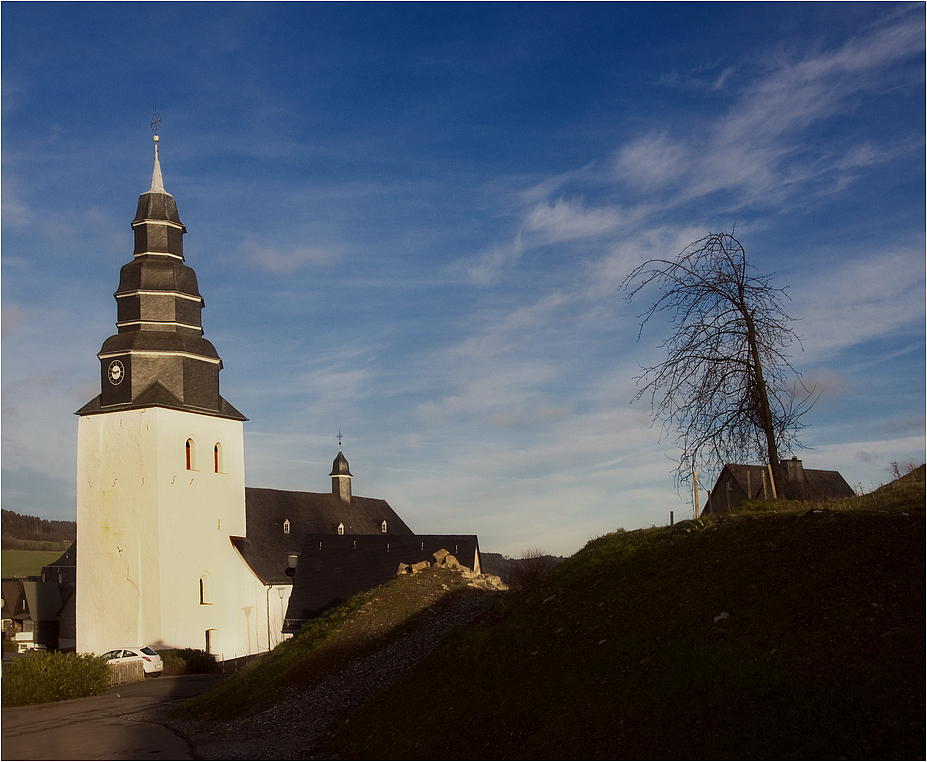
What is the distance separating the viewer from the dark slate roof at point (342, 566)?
112 ft

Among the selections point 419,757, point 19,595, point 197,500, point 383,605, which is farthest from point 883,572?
point 19,595

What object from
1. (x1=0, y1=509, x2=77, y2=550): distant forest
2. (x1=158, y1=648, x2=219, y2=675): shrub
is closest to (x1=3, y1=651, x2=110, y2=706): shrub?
(x1=158, y1=648, x2=219, y2=675): shrub

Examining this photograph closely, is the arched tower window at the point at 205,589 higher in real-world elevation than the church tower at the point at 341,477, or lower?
lower

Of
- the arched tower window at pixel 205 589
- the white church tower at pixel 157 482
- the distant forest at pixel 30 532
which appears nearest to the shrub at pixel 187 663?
the white church tower at pixel 157 482

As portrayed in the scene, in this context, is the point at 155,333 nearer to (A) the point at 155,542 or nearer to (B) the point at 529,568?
(A) the point at 155,542

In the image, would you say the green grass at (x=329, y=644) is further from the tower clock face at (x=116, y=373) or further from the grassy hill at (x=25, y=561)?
the grassy hill at (x=25, y=561)

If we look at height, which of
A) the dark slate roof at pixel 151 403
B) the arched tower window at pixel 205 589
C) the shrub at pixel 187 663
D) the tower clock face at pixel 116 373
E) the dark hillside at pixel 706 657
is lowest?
the shrub at pixel 187 663

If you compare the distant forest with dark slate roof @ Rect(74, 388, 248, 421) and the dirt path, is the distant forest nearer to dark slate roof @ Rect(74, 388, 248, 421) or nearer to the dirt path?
dark slate roof @ Rect(74, 388, 248, 421)

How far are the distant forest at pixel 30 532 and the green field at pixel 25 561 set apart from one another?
2.73 metres

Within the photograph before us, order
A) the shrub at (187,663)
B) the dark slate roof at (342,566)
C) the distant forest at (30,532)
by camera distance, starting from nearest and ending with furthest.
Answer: the dark slate roof at (342,566), the shrub at (187,663), the distant forest at (30,532)

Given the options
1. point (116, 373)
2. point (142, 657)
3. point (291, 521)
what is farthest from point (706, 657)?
point (291, 521)

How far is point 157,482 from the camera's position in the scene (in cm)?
4341

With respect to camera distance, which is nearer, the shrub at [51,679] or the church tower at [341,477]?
the shrub at [51,679]

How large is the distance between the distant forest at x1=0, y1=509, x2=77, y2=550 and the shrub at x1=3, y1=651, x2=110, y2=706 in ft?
269
